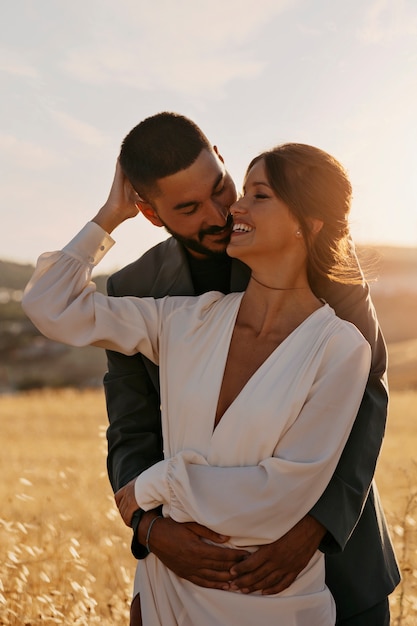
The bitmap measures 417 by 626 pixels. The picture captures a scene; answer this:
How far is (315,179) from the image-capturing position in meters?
3.38

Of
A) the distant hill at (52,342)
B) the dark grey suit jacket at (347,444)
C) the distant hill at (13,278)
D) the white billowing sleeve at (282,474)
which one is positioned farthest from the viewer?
the distant hill at (13,278)

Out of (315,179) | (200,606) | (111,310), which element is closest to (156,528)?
(200,606)

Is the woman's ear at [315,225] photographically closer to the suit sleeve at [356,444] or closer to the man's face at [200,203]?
the suit sleeve at [356,444]

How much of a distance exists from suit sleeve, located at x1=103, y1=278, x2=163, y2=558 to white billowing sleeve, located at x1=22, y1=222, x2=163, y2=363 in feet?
1.08

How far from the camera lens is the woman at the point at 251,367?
306 centimetres

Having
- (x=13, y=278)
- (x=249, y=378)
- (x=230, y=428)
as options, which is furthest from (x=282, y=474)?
(x=13, y=278)

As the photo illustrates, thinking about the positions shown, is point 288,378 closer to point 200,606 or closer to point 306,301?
point 306,301

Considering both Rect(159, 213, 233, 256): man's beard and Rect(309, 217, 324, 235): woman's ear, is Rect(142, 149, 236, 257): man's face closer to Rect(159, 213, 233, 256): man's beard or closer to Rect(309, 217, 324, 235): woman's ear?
Rect(159, 213, 233, 256): man's beard

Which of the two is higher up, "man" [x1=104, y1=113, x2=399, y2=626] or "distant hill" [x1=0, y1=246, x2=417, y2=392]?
"man" [x1=104, y1=113, x2=399, y2=626]

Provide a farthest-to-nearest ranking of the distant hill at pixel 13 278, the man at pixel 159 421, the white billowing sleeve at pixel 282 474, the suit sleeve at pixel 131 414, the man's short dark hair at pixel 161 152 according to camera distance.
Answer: the distant hill at pixel 13 278 < the man's short dark hair at pixel 161 152 < the suit sleeve at pixel 131 414 < the man at pixel 159 421 < the white billowing sleeve at pixel 282 474

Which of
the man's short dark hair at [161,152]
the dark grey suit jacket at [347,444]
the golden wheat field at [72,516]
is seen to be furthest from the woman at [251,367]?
the golden wheat field at [72,516]

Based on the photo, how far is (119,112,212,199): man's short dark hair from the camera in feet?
12.6

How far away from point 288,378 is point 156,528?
739 mm

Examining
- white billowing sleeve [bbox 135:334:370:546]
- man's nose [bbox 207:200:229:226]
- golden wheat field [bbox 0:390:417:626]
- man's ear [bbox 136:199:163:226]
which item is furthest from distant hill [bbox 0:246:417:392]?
white billowing sleeve [bbox 135:334:370:546]
